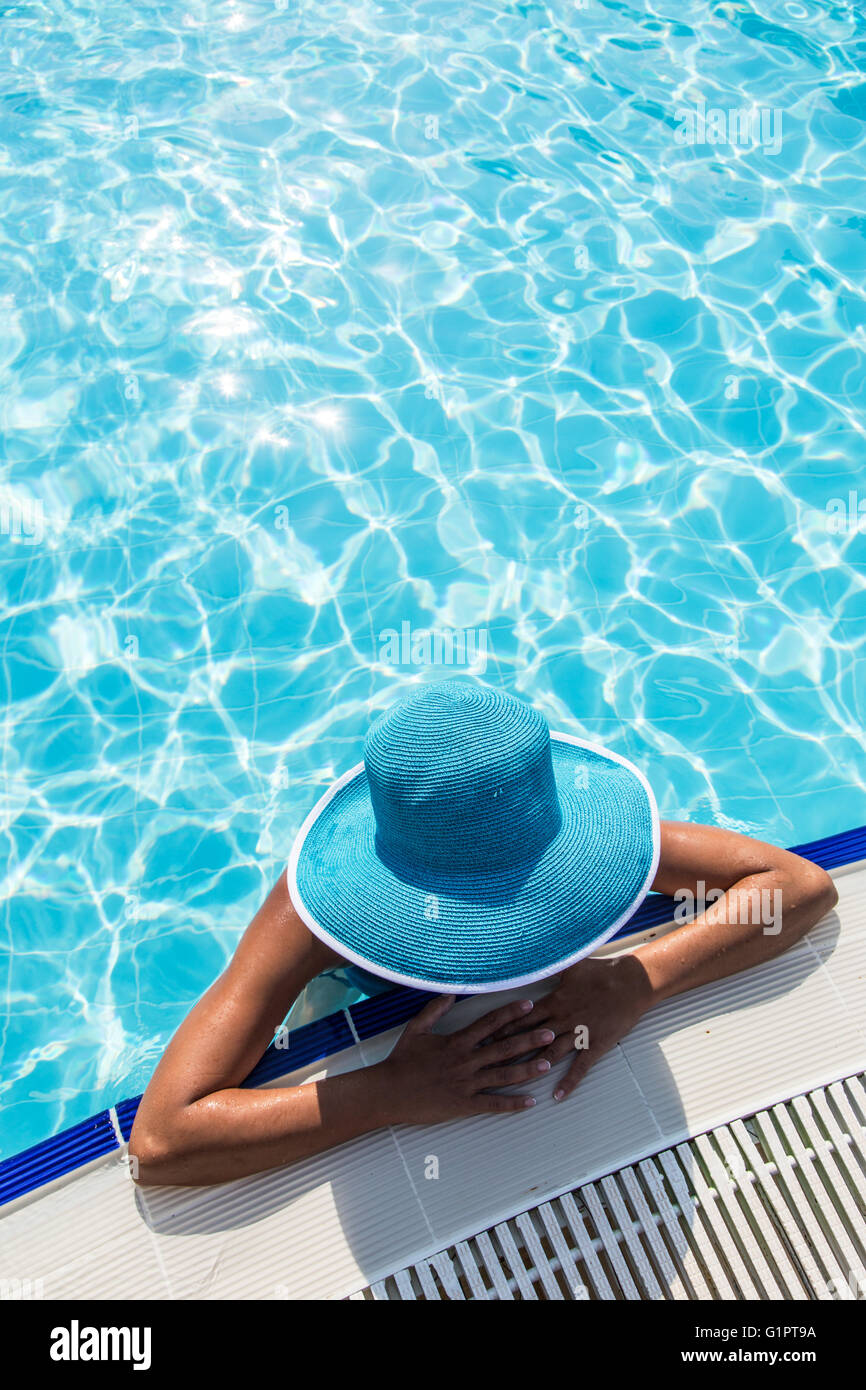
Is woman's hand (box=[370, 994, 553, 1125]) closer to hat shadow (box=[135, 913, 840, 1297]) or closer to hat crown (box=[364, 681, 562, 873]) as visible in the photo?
hat shadow (box=[135, 913, 840, 1297])

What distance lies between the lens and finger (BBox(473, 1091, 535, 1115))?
254 cm

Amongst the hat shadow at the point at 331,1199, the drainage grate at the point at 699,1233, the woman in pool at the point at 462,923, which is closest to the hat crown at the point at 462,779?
the woman in pool at the point at 462,923

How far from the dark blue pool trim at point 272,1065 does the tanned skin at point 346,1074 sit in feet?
0.37

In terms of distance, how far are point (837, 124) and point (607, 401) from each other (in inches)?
121

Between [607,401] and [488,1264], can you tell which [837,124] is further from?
[488,1264]

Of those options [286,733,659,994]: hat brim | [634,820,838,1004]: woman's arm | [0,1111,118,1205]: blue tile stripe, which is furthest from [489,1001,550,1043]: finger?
[0,1111,118,1205]: blue tile stripe

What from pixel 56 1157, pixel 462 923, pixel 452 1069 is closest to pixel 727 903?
pixel 452 1069

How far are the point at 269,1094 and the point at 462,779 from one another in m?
1.10

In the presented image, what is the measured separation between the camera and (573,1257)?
2430mm

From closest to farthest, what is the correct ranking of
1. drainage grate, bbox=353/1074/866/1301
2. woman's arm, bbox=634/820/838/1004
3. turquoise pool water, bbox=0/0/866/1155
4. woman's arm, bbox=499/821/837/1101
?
1. drainage grate, bbox=353/1074/866/1301
2. woman's arm, bbox=499/821/837/1101
3. woman's arm, bbox=634/820/838/1004
4. turquoise pool water, bbox=0/0/866/1155

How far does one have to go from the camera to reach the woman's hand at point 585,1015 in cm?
260

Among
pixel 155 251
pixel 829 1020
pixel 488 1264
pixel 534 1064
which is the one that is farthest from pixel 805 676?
pixel 155 251

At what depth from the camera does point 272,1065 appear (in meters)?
2.72

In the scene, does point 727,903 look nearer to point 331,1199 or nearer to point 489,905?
point 489,905
